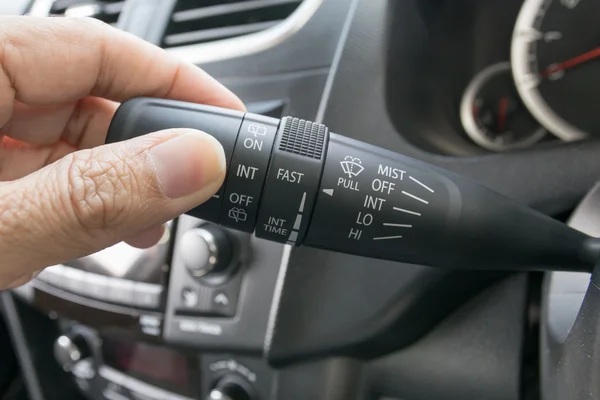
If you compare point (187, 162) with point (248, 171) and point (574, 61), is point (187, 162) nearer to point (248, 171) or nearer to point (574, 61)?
point (248, 171)

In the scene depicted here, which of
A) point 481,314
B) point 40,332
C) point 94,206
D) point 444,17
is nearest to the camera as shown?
point 94,206

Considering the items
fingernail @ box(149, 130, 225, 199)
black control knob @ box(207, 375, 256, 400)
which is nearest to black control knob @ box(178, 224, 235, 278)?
black control knob @ box(207, 375, 256, 400)

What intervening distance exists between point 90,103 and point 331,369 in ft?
1.19

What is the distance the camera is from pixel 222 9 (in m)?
0.77

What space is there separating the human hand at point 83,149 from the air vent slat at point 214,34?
0.16m

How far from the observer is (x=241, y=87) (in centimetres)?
69

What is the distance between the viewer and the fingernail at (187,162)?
381mm

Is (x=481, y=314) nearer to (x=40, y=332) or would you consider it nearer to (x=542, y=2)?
(x=542, y=2)

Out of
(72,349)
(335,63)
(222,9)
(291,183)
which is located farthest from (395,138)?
(72,349)

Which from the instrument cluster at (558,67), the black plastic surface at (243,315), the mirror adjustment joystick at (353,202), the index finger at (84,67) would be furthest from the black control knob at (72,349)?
the instrument cluster at (558,67)

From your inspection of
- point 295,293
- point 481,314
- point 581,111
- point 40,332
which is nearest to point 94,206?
point 295,293

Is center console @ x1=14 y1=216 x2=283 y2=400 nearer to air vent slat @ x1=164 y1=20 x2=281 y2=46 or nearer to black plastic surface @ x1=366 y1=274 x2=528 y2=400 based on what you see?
black plastic surface @ x1=366 y1=274 x2=528 y2=400

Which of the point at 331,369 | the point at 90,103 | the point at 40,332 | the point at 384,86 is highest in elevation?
the point at 384,86

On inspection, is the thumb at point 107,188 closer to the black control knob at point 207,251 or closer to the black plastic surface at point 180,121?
the black plastic surface at point 180,121
